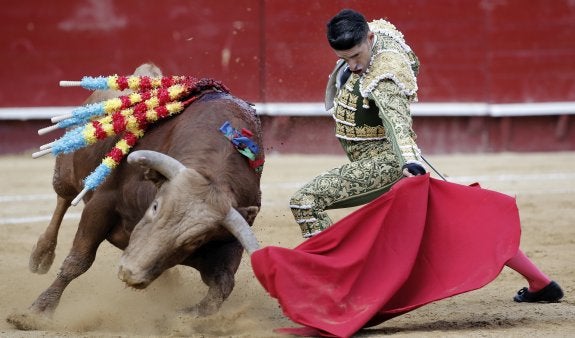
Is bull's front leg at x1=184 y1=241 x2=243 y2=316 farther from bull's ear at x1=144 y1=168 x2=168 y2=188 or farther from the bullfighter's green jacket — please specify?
the bullfighter's green jacket

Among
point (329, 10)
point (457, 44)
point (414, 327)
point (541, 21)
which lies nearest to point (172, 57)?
point (329, 10)

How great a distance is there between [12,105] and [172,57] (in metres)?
1.41

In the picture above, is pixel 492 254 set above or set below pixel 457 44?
above

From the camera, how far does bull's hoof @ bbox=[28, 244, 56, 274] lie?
4.98m

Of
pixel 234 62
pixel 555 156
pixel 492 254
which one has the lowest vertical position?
pixel 555 156

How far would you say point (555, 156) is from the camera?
8859 mm

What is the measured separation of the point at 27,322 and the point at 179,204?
85 cm

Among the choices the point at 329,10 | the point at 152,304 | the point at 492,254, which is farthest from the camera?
the point at 329,10

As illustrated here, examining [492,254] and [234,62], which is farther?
[234,62]

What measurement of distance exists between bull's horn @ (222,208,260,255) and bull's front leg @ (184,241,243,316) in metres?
0.44

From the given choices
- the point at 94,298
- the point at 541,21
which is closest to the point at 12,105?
the point at 541,21

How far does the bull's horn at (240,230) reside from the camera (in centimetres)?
349

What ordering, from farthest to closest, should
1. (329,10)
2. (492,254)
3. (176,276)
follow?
1. (329,10)
2. (176,276)
3. (492,254)

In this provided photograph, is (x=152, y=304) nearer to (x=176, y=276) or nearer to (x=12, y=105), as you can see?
(x=176, y=276)
